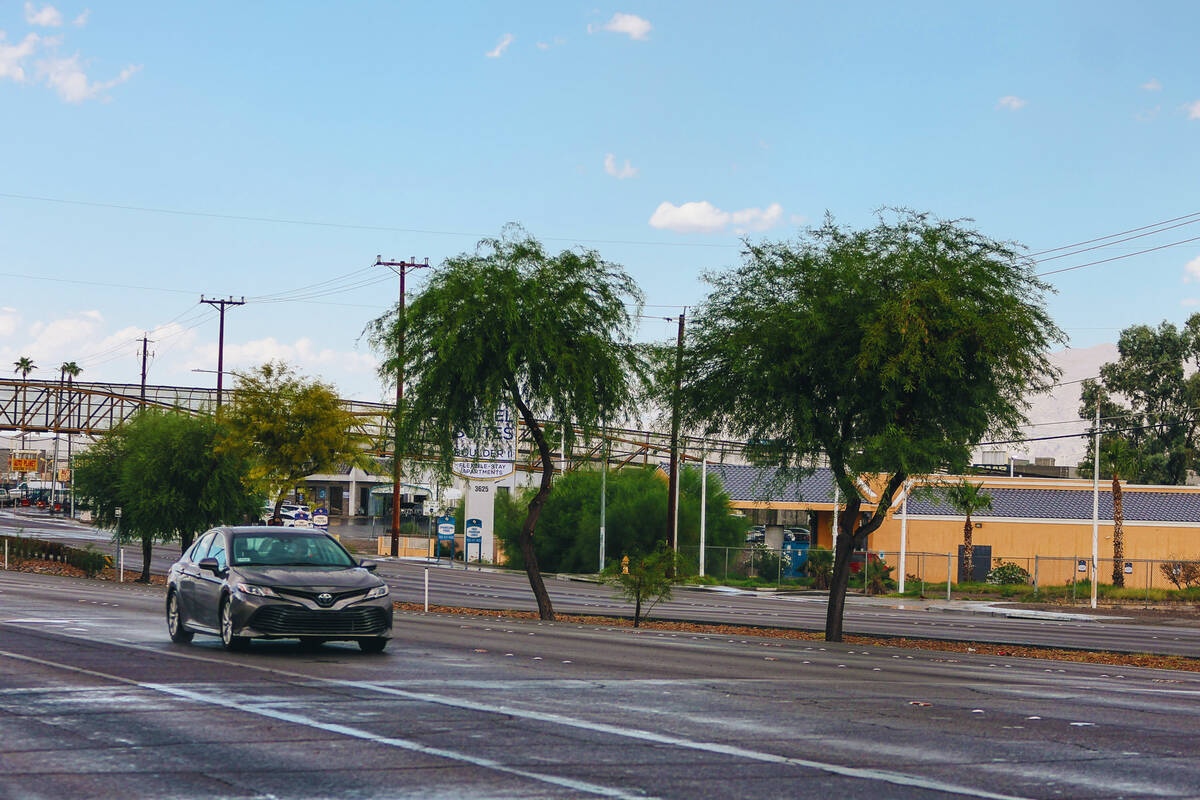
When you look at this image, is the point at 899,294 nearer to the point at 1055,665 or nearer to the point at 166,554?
the point at 1055,665

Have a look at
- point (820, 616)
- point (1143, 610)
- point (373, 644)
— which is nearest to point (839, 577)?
point (820, 616)

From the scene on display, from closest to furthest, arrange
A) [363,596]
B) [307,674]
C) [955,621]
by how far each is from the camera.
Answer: [307,674], [363,596], [955,621]

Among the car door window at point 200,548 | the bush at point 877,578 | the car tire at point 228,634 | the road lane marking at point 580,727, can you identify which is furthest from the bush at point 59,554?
the road lane marking at point 580,727

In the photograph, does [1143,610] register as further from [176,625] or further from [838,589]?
[176,625]

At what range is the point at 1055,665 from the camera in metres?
21.8

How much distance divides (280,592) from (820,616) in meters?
25.4

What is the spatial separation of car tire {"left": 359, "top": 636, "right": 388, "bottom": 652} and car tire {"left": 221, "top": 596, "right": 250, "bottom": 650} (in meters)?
1.40

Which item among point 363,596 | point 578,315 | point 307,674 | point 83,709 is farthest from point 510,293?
point 83,709

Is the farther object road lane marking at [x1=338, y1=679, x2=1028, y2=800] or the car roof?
the car roof

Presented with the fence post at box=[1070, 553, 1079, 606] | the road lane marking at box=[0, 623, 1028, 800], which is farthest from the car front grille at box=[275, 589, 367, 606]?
the fence post at box=[1070, 553, 1079, 606]

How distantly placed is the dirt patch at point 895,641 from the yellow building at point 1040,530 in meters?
27.8

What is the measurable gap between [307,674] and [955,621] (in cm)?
2876

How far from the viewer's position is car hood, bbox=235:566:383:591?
16109 mm

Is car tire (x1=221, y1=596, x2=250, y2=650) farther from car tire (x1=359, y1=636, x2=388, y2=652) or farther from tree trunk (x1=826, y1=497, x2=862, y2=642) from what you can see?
tree trunk (x1=826, y1=497, x2=862, y2=642)
